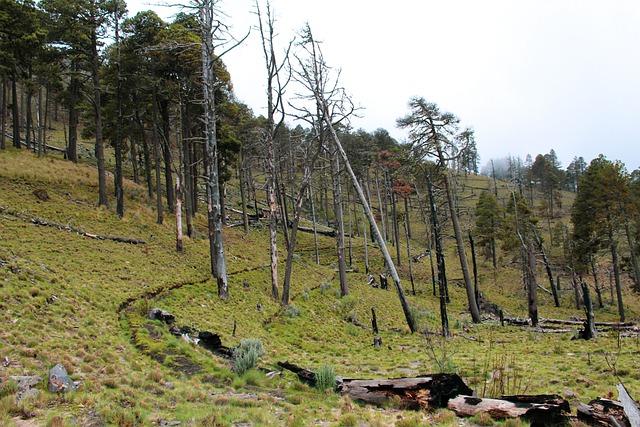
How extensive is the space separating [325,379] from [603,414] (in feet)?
14.0

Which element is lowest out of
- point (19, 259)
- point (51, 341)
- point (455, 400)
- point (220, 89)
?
point (455, 400)

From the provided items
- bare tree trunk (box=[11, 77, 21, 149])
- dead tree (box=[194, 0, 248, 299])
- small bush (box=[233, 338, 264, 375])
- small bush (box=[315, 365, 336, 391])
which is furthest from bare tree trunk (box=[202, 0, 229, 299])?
bare tree trunk (box=[11, 77, 21, 149])

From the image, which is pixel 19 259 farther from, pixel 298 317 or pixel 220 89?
pixel 220 89

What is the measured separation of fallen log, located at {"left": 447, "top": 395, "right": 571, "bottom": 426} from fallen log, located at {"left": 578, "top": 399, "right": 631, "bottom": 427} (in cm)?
21

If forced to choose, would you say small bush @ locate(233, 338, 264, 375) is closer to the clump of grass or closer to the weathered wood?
the clump of grass

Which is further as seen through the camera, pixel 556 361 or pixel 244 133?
pixel 244 133

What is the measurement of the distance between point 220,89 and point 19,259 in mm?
16224

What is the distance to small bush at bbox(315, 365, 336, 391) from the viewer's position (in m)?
7.78

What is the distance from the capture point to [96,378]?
6.65m

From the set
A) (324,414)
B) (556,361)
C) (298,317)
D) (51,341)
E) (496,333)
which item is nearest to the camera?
(324,414)

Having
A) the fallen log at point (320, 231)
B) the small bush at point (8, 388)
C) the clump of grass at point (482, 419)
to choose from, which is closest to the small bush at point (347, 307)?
the clump of grass at point (482, 419)

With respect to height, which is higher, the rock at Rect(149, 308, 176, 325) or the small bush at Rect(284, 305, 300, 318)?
the rock at Rect(149, 308, 176, 325)

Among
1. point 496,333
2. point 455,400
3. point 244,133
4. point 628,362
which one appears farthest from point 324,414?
point 244,133

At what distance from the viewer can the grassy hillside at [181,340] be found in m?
6.25
